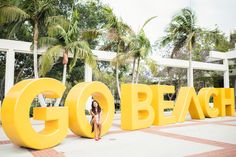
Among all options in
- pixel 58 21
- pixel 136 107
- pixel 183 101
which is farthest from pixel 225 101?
pixel 58 21

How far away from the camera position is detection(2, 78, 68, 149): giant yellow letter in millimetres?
7902

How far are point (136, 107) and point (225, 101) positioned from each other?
8557mm

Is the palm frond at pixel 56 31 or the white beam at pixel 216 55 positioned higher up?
the palm frond at pixel 56 31

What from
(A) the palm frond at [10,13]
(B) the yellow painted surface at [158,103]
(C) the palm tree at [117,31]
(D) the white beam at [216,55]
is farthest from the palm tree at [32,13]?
(D) the white beam at [216,55]

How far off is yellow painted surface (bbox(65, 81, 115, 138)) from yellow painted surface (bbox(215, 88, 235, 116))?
31.0ft

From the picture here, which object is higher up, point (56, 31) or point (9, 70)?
point (56, 31)

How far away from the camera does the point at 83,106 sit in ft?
32.9

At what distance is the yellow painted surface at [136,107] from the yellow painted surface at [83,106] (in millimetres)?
1212

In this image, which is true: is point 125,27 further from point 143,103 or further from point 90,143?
point 90,143

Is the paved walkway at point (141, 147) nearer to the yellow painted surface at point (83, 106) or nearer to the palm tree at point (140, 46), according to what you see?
the yellow painted surface at point (83, 106)

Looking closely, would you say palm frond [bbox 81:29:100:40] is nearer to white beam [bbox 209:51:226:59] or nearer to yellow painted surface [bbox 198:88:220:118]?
yellow painted surface [bbox 198:88:220:118]

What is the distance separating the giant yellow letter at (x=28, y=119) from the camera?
7902 mm

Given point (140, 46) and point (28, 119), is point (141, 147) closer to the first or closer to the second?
point (28, 119)

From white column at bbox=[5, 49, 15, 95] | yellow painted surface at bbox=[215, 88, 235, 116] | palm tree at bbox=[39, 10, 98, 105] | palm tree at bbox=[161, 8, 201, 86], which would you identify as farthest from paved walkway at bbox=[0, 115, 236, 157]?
palm tree at bbox=[161, 8, 201, 86]
